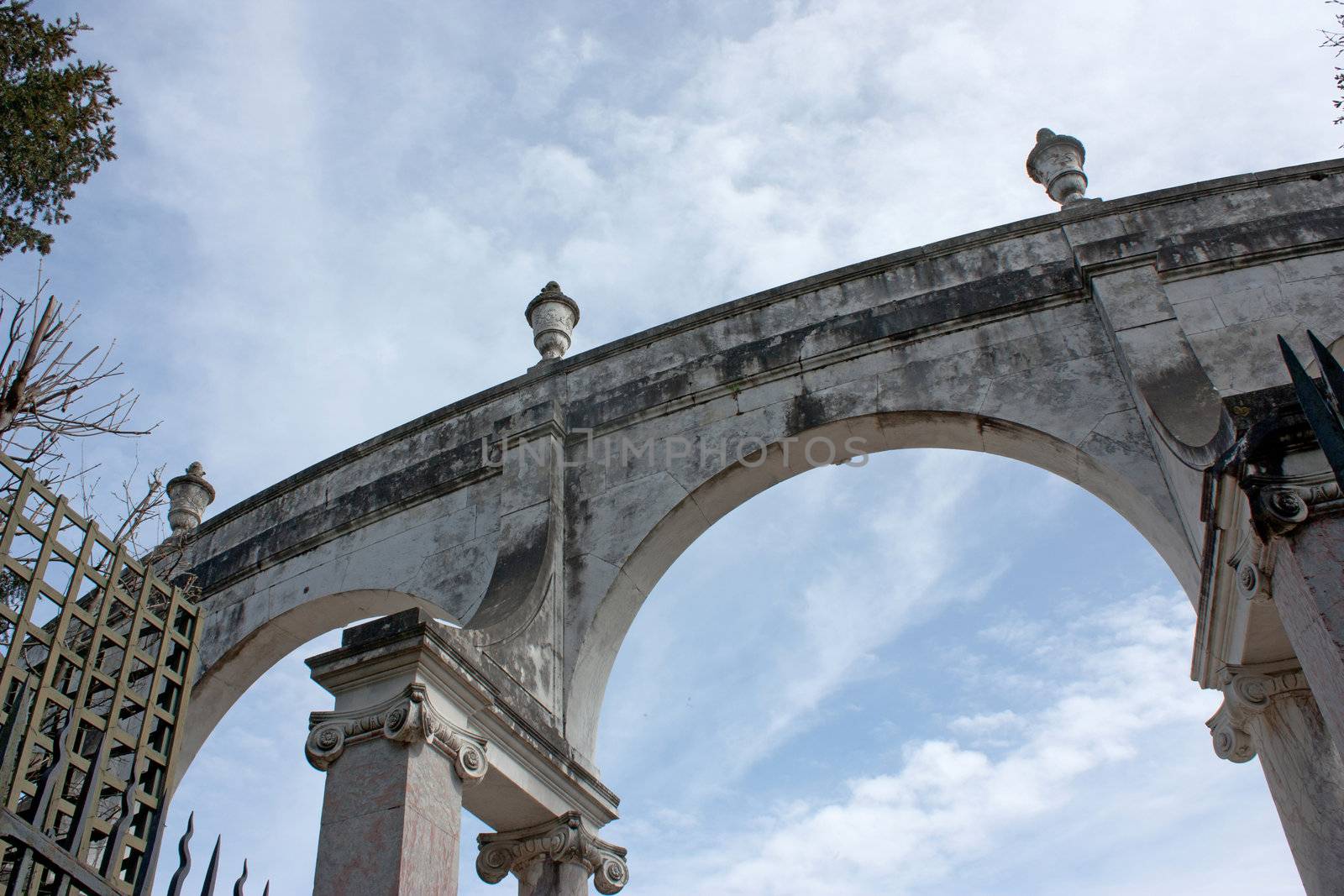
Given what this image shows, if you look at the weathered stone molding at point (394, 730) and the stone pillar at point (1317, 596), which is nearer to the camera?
the stone pillar at point (1317, 596)

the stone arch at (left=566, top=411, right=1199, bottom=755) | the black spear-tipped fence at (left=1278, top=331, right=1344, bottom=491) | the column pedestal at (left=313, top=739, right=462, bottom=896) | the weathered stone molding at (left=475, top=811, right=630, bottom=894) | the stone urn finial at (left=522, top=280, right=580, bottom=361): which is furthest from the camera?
the stone urn finial at (left=522, top=280, right=580, bottom=361)

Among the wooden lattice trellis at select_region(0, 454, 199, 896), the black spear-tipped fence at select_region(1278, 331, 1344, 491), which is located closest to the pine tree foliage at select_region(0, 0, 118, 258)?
the wooden lattice trellis at select_region(0, 454, 199, 896)

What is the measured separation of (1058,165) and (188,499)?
8634 mm

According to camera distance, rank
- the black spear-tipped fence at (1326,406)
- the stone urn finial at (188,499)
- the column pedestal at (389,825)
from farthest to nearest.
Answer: the stone urn finial at (188,499), the column pedestal at (389,825), the black spear-tipped fence at (1326,406)

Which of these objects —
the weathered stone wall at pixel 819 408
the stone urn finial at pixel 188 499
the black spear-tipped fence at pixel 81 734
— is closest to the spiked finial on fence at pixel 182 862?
the black spear-tipped fence at pixel 81 734

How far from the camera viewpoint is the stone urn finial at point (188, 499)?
10.8m

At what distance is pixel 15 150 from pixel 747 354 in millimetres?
4920

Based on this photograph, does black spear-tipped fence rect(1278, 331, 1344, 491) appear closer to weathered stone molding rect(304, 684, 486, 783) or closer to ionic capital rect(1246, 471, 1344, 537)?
ionic capital rect(1246, 471, 1344, 537)

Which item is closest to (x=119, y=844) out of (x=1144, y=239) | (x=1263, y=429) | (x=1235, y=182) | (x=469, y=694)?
(x=469, y=694)

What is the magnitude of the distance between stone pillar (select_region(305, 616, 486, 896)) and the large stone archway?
19cm

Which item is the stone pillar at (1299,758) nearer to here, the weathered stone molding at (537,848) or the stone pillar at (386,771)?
the weathered stone molding at (537,848)

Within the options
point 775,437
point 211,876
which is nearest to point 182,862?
point 211,876

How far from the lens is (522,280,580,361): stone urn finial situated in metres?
9.53

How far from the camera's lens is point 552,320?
9633 mm
